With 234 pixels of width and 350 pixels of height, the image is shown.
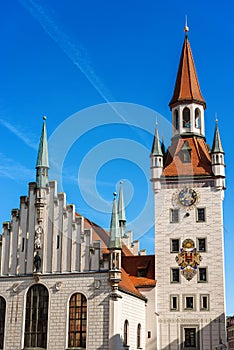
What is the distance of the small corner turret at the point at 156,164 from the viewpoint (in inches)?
2228

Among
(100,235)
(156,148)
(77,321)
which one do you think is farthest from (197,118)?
(77,321)

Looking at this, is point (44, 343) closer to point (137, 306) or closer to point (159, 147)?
point (137, 306)

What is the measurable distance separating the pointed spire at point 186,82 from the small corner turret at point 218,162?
569 cm

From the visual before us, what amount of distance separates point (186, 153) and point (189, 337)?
56.8 feet

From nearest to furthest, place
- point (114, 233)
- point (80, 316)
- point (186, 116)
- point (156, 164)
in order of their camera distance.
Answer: point (80, 316) < point (114, 233) < point (156, 164) < point (186, 116)

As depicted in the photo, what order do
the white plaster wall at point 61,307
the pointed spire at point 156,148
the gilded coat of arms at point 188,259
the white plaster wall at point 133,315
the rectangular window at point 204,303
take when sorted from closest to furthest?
1. the white plaster wall at point 61,307
2. the white plaster wall at point 133,315
3. the rectangular window at point 204,303
4. the gilded coat of arms at point 188,259
5. the pointed spire at point 156,148

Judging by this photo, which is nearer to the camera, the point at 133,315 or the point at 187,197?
the point at 133,315

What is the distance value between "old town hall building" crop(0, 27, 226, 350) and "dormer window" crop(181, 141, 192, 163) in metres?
0.10

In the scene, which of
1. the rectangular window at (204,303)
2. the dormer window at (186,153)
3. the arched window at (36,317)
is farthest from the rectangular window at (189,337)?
the dormer window at (186,153)

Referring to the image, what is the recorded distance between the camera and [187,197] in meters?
55.6

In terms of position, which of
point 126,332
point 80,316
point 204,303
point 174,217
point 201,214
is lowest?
point 126,332

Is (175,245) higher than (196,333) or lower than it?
higher

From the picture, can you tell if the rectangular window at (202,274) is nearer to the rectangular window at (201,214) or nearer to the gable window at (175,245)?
the gable window at (175,245)

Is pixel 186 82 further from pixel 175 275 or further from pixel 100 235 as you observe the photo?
pixel 175 275
